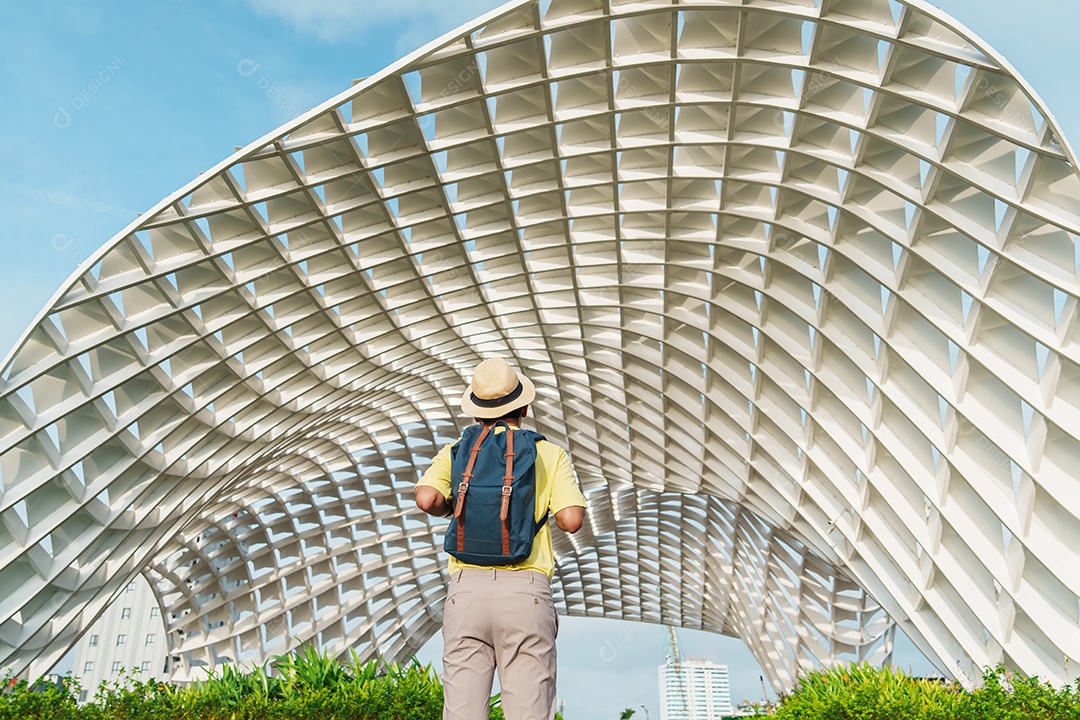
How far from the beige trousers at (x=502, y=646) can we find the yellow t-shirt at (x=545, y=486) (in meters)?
0.25

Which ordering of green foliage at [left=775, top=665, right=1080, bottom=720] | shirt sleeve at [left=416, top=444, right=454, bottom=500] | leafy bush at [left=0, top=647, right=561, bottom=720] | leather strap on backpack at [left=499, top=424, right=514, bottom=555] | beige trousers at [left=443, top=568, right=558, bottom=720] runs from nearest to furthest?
beige trousers at [left=443, top=568, right=558, bottom=720] < leather strap on backpack at [left=499, top=424, right=514, bottom=555] < shirt sleeve at [left=416, top=444, right=454, bottom=500] < leafy bush at [left=0, top=647, right=561, bottom=720] < green foliage at [left=775, top=665, right=1080, bottom=720]

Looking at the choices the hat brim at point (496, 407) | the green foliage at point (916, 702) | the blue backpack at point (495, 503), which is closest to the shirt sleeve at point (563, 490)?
the blue backpack at point (495, 503)

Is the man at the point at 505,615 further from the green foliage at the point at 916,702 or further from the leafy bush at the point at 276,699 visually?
the green foliage at the point at 916,702

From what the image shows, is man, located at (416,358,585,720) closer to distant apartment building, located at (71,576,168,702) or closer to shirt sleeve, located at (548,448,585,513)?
shirt sleeve, located at (548,448,585,513)

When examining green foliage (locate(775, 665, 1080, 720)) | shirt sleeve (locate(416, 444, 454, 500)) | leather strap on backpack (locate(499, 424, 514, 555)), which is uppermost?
green foliage (locate(775, 665, 1080, 720))

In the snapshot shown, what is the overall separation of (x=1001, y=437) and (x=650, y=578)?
52.2m

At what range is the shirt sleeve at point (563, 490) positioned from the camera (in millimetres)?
5387

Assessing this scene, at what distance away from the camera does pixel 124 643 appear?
103375 millimetres

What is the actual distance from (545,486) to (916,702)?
13.6 meters

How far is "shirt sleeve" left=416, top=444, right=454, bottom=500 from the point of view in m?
5.44

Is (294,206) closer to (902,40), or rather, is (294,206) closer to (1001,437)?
(902,40)

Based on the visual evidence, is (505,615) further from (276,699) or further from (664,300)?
(664,300)

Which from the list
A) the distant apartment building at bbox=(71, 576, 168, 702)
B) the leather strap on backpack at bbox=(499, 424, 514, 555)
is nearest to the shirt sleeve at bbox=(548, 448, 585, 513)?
the leather strap on backpack at bbox=(499, 424, 514, 555)

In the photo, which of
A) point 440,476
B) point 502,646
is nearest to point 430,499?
point 440,476
